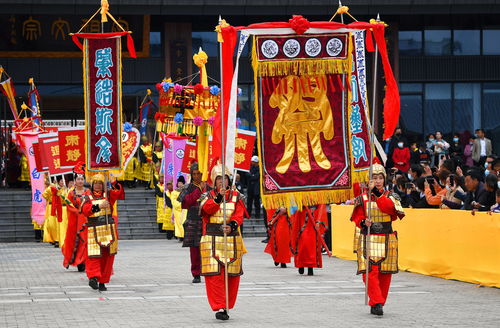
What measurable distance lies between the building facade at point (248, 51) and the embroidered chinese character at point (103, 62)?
55.8ft

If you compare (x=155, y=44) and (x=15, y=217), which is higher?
(x=155, y=44)

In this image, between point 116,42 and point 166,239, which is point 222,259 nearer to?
point 116,42

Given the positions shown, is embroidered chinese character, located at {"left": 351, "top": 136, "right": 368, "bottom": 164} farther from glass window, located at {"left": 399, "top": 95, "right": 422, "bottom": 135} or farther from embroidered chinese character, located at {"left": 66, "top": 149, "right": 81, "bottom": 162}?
glass window, located at {"left": 399, "top": 95, "right": 422, "bottom": 135}

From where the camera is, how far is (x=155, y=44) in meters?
34.0

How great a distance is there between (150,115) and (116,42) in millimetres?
18511

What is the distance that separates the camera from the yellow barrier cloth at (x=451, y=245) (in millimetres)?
13625

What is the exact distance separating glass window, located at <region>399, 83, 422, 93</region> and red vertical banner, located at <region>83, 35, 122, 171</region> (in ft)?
70.4

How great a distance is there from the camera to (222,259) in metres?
10.8

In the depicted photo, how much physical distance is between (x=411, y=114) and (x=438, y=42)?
109 inches

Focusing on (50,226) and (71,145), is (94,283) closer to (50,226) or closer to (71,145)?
(71,145)

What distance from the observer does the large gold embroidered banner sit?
11156 millimetres

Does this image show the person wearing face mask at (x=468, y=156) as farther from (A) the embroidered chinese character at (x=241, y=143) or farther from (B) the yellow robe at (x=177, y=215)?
(A) the embroidered chinese character at (x=241, y=143)

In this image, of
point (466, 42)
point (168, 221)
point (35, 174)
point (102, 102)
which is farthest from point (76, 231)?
point (466, 42)

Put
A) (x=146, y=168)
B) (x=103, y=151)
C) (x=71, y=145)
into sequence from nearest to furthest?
1. (x=103, y=151)
2. (x=71, y=145)
3. (x=146, y=168)
